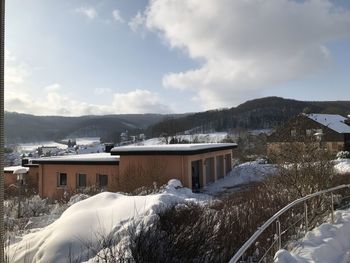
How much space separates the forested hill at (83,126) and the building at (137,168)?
8508cm

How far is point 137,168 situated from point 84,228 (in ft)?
54.0

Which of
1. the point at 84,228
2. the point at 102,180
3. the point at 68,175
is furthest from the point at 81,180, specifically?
the point at 84,228

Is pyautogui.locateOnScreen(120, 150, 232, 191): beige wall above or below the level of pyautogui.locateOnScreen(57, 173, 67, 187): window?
above

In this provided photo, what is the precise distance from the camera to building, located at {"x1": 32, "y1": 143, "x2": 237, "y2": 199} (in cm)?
2395

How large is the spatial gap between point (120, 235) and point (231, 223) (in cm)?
224

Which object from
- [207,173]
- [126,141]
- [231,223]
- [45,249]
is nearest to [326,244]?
[231,223]

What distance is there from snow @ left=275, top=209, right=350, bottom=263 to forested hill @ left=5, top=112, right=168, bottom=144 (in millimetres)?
108873

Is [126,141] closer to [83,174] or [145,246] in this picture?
[83,174]

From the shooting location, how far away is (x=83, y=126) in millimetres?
155500

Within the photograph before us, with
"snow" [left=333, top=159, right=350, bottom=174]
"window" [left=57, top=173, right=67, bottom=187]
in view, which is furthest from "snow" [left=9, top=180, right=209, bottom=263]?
"window" [left=57, top=173, right=67, bottom=187]

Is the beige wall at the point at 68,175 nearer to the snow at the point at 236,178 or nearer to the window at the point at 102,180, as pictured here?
the window at the point at 102,180

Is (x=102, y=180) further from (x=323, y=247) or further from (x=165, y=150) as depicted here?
(x=323, y=247)

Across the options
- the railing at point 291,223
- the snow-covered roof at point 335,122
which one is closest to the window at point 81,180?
the railing at point 291,223

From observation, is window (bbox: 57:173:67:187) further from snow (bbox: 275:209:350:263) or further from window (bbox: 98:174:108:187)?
snow (bbox: 275:209:350:263)
